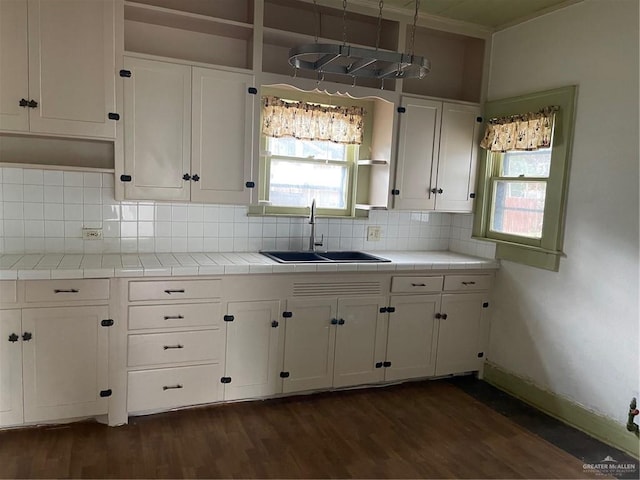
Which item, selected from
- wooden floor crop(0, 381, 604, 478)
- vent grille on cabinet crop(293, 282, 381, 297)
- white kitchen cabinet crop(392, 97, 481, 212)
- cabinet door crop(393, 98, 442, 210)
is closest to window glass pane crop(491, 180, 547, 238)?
white kitchen cabinet crop(392, 97, 481, 212)

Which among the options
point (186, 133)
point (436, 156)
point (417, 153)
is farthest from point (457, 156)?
point (186, 133)

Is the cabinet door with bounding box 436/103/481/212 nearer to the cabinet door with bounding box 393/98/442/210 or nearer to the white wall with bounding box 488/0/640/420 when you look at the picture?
the cabinet door with bounding box 393/98/442/210

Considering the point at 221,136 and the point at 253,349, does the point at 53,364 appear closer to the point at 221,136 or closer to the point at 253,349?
the point at 253,349

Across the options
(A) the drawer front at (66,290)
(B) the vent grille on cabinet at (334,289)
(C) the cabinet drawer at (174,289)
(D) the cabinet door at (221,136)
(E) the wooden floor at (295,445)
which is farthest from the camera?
(B) the vent grille on cabinet at (334,289)

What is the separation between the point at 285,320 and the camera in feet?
9.80

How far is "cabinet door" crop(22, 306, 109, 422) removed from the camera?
248cm

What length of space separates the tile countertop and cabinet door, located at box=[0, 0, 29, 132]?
0.74 m

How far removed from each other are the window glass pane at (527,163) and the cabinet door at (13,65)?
3100mm

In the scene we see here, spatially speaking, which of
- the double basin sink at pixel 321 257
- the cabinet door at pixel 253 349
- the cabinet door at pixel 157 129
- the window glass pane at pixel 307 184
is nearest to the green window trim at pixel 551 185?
the double basin sink at pixel 321 257

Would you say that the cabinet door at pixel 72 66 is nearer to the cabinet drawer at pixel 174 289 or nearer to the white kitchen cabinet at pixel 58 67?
the white kitchen cabinet at pixel 58 67

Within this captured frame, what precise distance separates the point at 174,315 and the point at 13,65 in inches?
61.6

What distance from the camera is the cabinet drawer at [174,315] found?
8.72 ft

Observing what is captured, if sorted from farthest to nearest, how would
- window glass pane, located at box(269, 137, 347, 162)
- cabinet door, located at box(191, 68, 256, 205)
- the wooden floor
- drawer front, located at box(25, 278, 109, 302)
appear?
1. window glass pane, located at box(269, 137, 347, 162)
2. cabinet door, located at box(191, 68, 256, 205)
3. drawer front, located at box(25, 278, 109, 302)
4. the wooden floor

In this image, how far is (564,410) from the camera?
3.04 m
